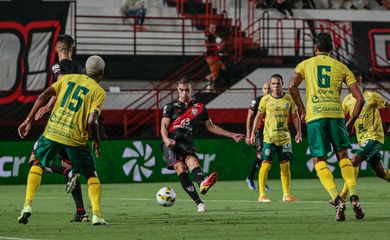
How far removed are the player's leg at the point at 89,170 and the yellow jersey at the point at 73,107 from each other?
0.35ft

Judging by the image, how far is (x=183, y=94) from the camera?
15.8 m

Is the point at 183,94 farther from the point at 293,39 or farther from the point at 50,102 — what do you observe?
the point at 293,39

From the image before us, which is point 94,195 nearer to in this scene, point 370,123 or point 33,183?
point 33,183

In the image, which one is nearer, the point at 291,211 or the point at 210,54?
the point at 291,211

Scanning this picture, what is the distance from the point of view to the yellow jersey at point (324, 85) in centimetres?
1375

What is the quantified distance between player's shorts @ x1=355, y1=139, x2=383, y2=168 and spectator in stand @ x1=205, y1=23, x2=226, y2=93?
1273 centimetres

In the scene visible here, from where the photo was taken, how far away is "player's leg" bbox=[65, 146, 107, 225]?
12812 millimetres

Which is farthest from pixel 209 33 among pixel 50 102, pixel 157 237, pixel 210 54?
pixel 157 237

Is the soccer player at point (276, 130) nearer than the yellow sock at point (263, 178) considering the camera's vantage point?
No

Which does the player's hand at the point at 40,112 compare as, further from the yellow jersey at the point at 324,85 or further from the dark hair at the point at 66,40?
the yellow jersey at the point at 324,85

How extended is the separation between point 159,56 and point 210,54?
5.47 ft

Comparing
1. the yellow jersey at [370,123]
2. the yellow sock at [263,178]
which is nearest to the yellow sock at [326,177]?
the yellow jersey at [370,123]

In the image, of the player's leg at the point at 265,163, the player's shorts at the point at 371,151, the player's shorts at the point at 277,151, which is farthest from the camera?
the player's shorts at the point at 277,151

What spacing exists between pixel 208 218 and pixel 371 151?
16.2 ft
